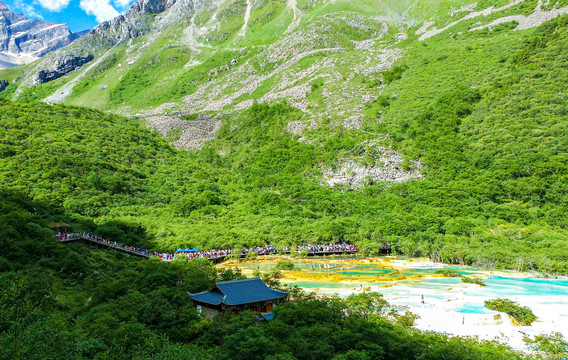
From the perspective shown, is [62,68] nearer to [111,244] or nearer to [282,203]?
[282,203]

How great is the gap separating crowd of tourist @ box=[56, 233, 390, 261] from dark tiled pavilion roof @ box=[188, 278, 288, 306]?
1576cm

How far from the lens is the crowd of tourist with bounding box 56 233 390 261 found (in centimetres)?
3906

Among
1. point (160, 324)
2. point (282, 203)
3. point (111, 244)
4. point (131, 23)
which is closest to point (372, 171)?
point (282, 203)

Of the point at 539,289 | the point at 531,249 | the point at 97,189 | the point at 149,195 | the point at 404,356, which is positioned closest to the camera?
the point at 404,356

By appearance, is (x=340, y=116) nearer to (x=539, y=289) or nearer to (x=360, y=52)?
(x=360, y=52)

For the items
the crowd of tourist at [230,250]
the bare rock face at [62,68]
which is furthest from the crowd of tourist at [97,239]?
the bare rock face at [62,68]

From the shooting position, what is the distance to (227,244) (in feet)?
163

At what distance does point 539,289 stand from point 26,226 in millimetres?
43981

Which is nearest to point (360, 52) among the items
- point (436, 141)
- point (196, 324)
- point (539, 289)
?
point (436, 141)

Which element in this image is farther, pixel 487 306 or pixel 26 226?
pixel 26 226

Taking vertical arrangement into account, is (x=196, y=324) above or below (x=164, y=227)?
below

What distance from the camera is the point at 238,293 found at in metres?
22.5

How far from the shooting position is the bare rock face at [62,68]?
535ft

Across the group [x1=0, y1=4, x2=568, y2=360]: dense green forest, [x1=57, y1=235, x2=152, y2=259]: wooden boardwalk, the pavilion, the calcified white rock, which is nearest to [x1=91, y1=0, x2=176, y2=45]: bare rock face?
[x1=0, y1=4, x2=568, y2=360]: dense green forest
